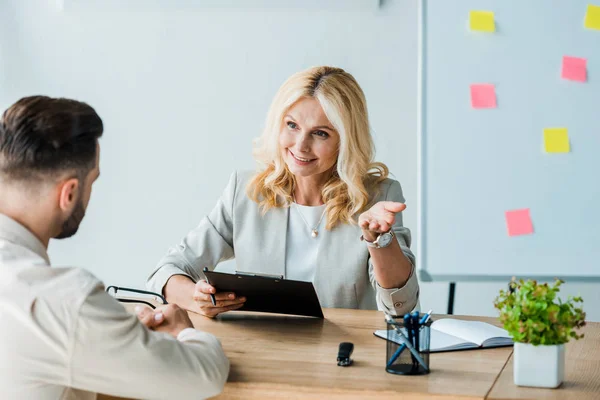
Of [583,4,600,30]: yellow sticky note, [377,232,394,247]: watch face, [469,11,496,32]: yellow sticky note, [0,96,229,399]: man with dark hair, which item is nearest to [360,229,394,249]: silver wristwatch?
[377,232,394,247]: watch face

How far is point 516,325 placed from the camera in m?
1.24

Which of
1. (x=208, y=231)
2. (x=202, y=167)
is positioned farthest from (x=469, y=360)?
(x=202, y=167)

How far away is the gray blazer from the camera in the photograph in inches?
82.4

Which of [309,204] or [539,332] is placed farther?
[309,204]

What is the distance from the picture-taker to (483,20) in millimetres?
2707

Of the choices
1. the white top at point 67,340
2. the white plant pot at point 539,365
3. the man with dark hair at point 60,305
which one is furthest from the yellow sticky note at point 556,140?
the white top at point 67,340

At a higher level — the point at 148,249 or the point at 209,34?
the point at 209,34

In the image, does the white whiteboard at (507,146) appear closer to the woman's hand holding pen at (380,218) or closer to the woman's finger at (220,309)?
the woman's hand holding pen at (380,218)

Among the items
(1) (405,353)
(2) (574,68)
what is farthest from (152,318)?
(2) (574,68)

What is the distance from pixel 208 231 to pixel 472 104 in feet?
3.79

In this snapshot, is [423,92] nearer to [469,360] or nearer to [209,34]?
[209,34]

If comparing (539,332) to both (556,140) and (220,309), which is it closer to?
(220,309)

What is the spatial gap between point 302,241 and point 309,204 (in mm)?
123

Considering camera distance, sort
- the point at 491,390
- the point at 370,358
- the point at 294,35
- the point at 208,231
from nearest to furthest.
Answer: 1. the point at 491,390
2. the point at 370,358
3. the point at 208,231
4. the point at 294,35
